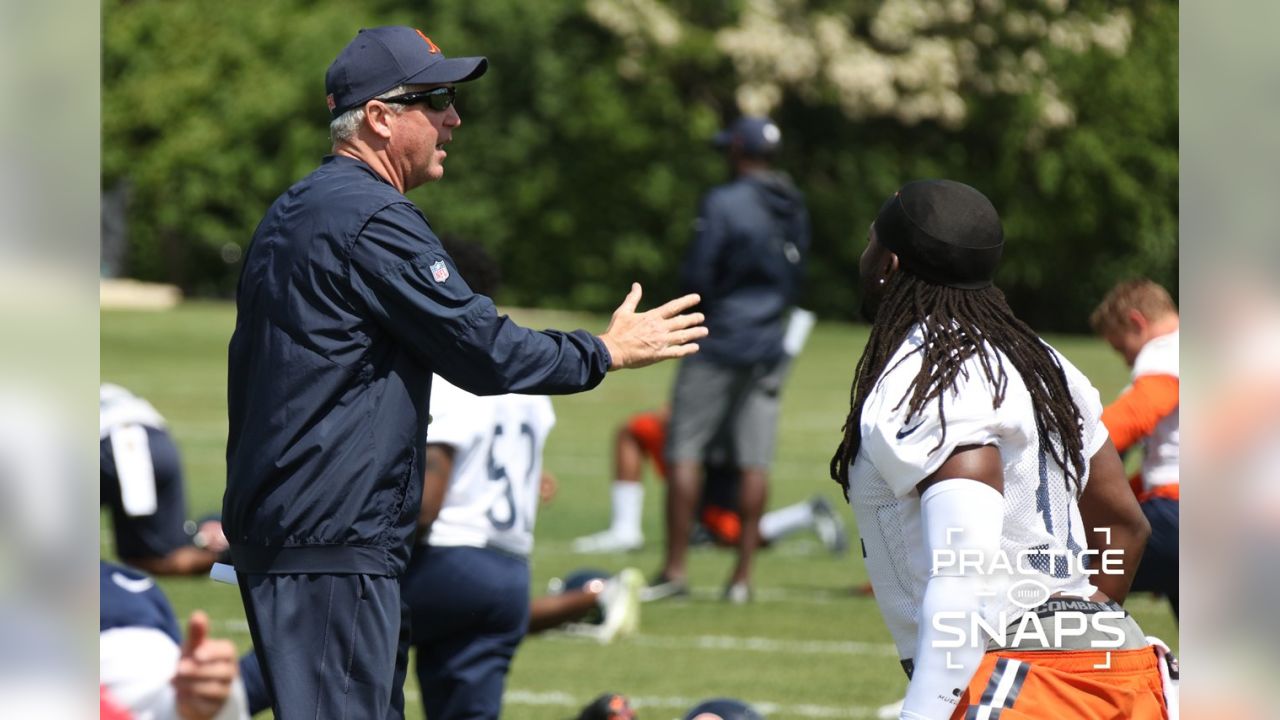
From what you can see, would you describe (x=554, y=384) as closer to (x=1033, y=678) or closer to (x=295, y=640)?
(x=295, y=640)

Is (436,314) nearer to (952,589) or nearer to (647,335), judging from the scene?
(647,335)

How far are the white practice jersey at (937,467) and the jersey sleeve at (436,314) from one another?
72 cm

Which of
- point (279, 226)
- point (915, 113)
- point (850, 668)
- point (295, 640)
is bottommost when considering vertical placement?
point (850, 668)

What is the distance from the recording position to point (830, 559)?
12.0 metres

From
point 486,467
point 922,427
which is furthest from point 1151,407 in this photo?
point 922,427

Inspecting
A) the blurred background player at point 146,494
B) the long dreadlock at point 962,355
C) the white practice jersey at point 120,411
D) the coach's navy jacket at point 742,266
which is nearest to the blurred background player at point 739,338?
the coach's navy jacket at point 742,266

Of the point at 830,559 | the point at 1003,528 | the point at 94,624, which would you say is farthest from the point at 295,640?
the point at 830,559

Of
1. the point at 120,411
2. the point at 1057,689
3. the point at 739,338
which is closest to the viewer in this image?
the point at 1057,689

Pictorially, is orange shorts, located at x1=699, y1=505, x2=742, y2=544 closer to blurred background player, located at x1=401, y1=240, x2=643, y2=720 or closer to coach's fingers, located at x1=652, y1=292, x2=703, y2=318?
blurred background player, located at x1=401, y1=240, x2=643, y2=720

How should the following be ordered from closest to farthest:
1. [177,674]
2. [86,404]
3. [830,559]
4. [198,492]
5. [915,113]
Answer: [86,404] < [177,674] < [830,559] < [198,492] < [915,113]

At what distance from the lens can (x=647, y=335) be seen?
4.05 m

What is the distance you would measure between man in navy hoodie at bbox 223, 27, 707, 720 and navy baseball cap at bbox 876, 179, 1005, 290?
59 centimetres

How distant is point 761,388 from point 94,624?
8.04 m

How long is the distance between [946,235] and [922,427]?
17.0 inches
